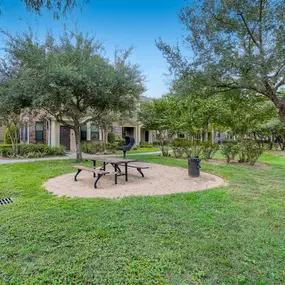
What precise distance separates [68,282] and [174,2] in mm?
5985

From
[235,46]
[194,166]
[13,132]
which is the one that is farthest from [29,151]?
[235,46]

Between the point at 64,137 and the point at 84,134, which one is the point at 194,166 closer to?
the point at 64,137

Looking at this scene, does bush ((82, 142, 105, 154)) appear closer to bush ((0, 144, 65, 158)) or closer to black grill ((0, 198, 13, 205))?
bush ((0, 144, 65, 158))

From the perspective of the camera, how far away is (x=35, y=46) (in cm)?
860

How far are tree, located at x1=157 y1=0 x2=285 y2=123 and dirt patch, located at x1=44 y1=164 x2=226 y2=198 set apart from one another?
272 centimetres

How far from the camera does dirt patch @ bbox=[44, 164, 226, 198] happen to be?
5.09m

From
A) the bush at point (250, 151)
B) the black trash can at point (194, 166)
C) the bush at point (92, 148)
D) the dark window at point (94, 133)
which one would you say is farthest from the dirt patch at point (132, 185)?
the dark window at point (94, 133)

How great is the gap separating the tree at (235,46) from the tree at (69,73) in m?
4.42

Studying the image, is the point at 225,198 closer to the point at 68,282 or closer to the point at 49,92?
the point at 68,282

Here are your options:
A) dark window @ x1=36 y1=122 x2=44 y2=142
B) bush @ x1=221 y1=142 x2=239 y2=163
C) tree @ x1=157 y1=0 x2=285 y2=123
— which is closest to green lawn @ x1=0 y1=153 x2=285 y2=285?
tree @ x1=157 y1=0 x2=285 y2=123

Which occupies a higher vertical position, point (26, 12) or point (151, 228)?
point (26, 12)

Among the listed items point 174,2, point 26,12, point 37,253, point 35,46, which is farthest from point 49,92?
point 37,253

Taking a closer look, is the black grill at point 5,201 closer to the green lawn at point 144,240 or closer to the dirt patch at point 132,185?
the green lawn at point 144,240

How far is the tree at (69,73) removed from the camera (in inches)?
324
